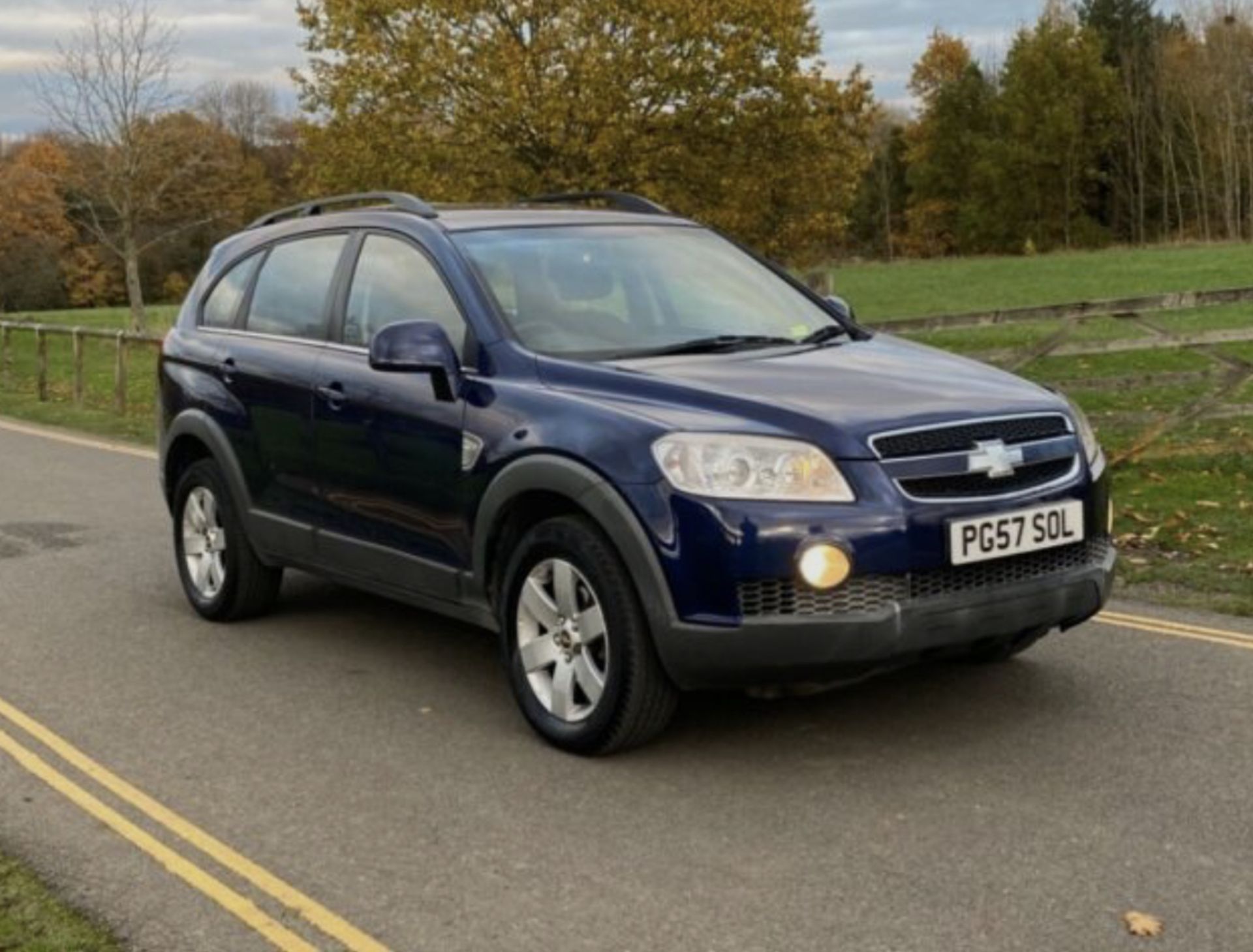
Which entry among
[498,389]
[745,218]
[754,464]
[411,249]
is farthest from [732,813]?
[745,218]

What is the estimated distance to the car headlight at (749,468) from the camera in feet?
14.3

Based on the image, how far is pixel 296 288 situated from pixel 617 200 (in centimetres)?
151

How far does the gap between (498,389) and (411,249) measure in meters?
0.96

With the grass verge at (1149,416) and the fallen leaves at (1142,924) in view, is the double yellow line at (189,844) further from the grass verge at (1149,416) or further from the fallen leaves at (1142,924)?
the grass verge at (1149,416)

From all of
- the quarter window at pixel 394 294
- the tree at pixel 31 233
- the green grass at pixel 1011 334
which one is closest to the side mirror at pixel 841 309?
the quarter window at pixel 394 294

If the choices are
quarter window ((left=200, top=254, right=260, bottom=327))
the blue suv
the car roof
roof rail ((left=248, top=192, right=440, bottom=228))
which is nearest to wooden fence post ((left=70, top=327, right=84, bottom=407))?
roof rail ((left=248, top=192, right=440, bottom=228))

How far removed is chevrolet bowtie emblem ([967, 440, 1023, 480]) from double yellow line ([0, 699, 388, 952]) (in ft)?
7.46

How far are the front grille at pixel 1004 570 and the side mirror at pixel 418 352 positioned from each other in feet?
5.90

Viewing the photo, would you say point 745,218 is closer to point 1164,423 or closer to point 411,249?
point 1164,423

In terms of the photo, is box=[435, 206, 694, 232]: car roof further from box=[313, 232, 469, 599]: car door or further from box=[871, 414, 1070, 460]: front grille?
box=[871, 414, 1070, 460]: front grille

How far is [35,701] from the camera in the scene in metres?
5.61

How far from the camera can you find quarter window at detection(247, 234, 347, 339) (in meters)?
6.17

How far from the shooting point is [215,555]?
269 inches

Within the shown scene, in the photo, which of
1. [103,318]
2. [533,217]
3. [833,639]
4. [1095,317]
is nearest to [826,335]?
[533,217]
